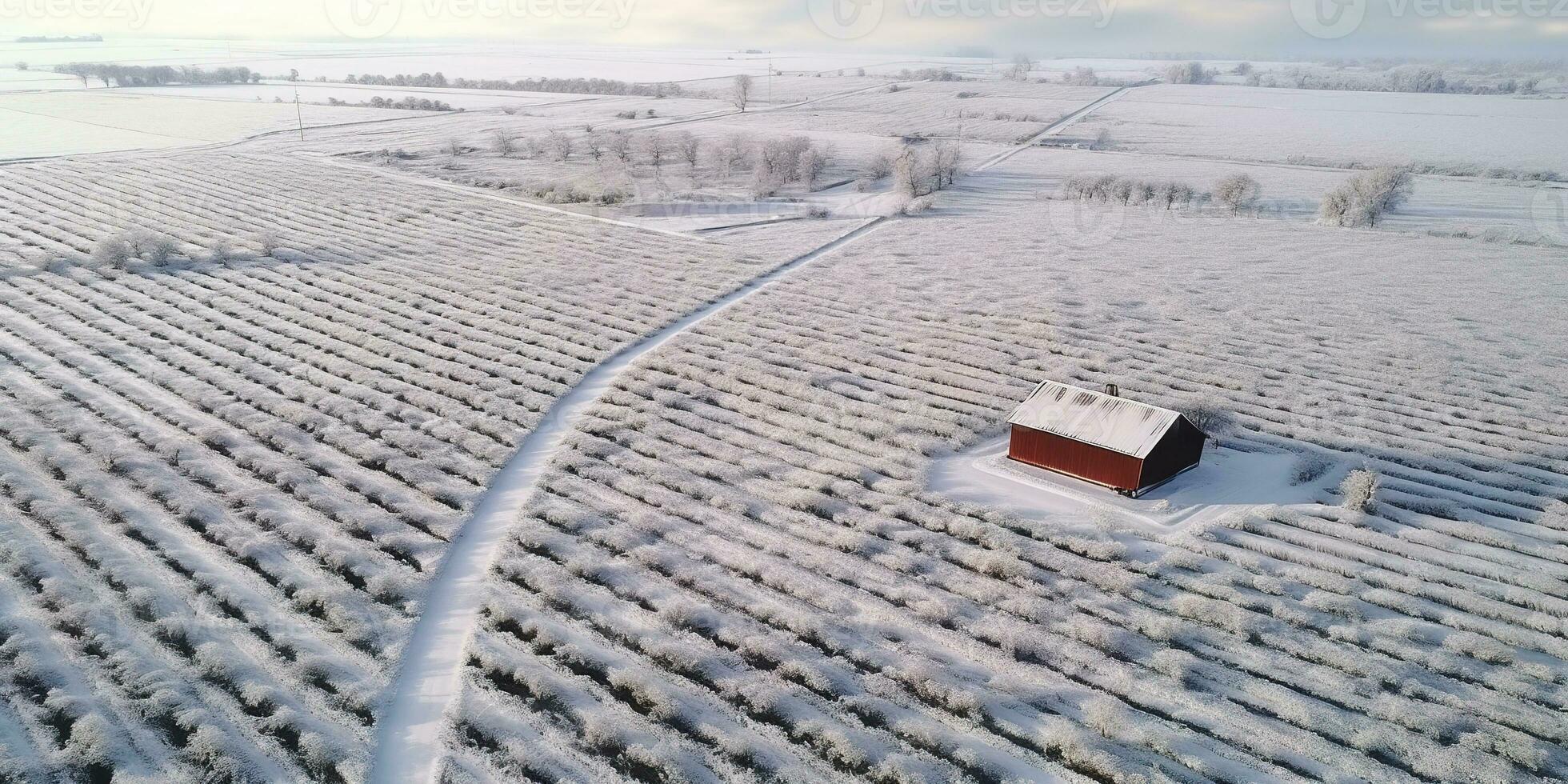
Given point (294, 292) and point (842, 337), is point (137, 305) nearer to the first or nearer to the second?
point (294, 292)

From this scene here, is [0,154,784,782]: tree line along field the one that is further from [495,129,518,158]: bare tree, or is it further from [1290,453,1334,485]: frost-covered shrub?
[495,129,518,158]: bare tree

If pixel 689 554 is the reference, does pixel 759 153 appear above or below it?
above

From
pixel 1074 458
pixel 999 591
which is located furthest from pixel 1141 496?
pixel 999 591

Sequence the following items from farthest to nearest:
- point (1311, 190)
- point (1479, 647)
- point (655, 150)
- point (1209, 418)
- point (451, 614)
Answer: point (655, 150)
point (1311, 190)
point (1209, 418)
point (451, 614)
point (1479, 647)

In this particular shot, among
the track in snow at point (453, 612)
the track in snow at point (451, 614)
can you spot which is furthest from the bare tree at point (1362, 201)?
the track in snow at point (451, 614)

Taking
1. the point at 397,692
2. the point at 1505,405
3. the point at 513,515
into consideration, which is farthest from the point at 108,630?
the point at 1505,405

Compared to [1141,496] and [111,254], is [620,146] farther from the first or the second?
[1141,496]

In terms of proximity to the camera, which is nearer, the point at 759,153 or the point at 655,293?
the point at 655,293

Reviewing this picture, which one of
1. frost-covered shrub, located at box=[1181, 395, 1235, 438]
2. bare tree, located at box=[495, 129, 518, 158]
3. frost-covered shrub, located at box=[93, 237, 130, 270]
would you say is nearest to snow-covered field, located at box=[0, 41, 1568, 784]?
frost-covered shrub, located at box=[93, 237, 130, 270]
